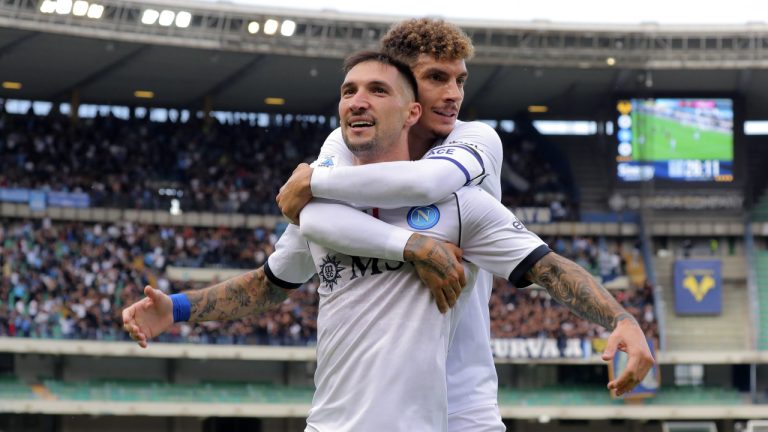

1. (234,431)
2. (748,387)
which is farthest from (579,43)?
(234,431)

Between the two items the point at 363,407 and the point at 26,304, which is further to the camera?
the point at 26,304

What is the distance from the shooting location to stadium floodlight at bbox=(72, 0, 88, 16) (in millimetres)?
32969

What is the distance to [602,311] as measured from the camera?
4508mm

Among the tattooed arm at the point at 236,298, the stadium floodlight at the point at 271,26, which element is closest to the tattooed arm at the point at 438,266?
the tattooed arm at the point at 236,298

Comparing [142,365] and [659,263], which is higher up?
[659,263]

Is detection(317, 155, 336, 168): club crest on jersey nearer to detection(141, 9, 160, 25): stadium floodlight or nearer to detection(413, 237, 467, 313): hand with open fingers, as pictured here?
detection(413, 237, 467, 313): hand with open fingers

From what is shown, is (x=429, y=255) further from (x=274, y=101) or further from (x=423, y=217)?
(x=274, y=101)

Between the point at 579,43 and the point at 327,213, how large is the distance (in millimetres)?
33108

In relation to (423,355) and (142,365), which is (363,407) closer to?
(423,355)

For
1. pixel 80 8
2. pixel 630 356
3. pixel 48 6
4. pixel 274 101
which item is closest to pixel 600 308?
pixel 630 356

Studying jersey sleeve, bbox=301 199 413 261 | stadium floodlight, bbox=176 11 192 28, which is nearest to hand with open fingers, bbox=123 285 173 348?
jersey sleeve, bbox=301 199 413 261

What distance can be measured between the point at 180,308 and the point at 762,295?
116 feet

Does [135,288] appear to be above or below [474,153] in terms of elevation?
above

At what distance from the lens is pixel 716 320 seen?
1517 inches
